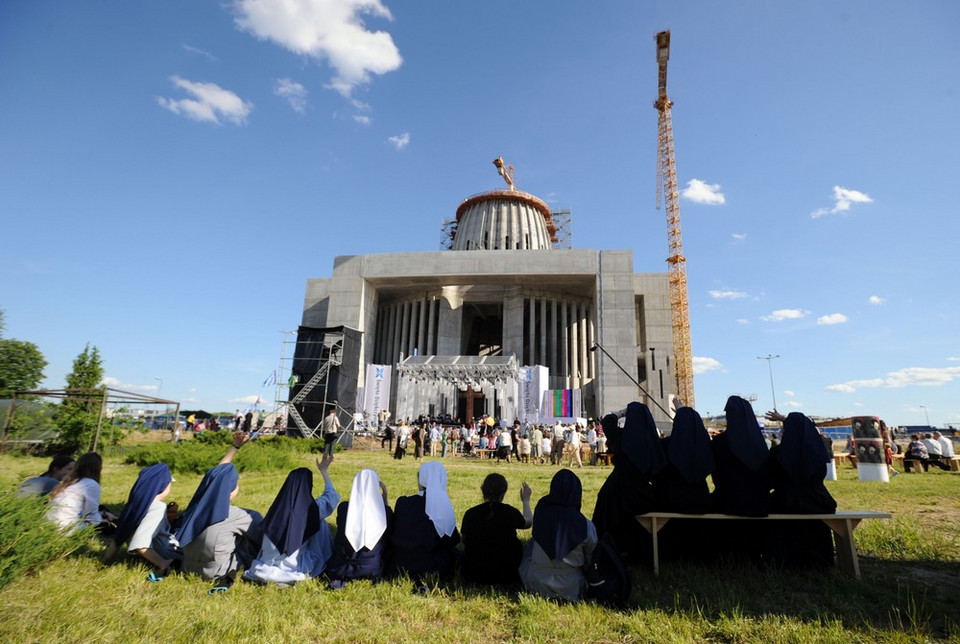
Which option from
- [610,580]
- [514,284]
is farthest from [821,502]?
[514,284]

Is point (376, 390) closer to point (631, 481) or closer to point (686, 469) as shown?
point (631, 481)

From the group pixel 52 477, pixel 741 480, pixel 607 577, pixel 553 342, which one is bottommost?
pixel 607 577

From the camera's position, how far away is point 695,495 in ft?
14.3

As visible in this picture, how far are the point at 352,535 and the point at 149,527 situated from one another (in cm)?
189

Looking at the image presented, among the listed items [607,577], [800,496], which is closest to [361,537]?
[607,577]

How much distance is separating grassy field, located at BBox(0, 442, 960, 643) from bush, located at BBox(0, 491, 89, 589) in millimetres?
194

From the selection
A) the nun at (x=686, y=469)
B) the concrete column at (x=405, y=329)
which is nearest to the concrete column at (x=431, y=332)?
the concrete column at (x=405, y=329)

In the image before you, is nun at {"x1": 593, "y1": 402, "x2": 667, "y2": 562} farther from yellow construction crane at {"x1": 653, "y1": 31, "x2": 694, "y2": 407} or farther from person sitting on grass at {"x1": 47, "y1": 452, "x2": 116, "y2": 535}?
yellow construction crane at {"x1": 653, "y1": 31, "x2": 694, "y2": 407}

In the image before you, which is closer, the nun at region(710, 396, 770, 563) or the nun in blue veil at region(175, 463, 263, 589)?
the nun in blue veil at region(175, 463, 263, 589)

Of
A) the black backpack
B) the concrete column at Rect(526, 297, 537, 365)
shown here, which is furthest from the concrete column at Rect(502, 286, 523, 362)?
the black backpack

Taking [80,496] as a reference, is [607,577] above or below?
below

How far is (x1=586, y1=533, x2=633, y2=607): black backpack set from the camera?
3664 millimetres

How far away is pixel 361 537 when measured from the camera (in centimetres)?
412

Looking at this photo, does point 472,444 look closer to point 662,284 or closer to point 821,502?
point 821,502
